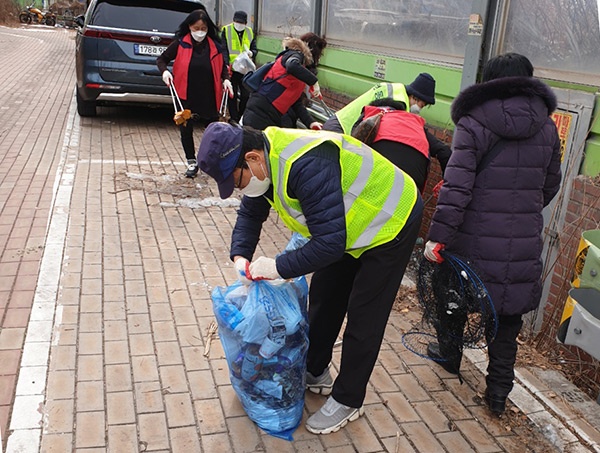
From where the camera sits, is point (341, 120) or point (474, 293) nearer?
point (474, 293)

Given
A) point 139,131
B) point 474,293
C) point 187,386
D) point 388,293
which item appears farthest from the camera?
point 139,131

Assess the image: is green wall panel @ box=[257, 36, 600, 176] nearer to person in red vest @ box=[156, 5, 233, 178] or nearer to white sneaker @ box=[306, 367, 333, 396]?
person in red vest @ box=[156, 5, 233, 178]

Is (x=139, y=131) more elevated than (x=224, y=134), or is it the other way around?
(x=224, y=134)

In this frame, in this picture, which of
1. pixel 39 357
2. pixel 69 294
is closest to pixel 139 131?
pixel 69 294

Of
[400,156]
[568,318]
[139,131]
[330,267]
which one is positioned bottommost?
[139,131]

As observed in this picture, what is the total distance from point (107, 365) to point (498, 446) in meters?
2.06

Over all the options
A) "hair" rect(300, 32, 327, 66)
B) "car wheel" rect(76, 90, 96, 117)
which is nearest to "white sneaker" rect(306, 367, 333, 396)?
"hair" rect(300, 32, 327, 66)

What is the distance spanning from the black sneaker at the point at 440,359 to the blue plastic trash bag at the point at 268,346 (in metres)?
1.00

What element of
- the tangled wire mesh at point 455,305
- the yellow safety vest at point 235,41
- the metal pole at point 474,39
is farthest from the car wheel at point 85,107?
the tangled wire mesh at point 455,305

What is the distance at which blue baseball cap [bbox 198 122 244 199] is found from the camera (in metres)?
2.39

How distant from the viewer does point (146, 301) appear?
4094mm

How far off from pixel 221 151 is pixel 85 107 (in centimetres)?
809

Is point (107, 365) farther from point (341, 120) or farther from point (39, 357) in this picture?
point (341, 120)

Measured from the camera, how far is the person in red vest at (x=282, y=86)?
543 cm
